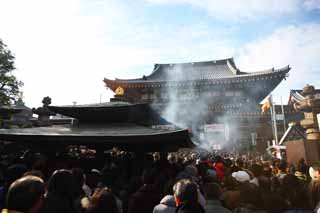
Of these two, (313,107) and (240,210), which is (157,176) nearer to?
(240,210)

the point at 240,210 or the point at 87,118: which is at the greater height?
the point at 87,118

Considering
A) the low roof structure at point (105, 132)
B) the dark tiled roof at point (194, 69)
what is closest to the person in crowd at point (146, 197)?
the low roof structure at point (105, 132)

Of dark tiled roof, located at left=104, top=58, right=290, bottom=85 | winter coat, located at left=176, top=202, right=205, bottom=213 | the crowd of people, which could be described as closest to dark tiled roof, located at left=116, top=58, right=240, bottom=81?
dark tiled roof, located at left=104, top=58, right=290, bottom=85

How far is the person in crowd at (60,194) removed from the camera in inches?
97.7

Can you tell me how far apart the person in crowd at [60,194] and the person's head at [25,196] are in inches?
17.4

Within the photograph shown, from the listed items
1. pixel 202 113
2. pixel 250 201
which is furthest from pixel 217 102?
pixel 250 201

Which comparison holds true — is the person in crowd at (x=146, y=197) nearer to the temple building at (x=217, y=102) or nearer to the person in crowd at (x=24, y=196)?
the person in crowd at (x=24, y=196)

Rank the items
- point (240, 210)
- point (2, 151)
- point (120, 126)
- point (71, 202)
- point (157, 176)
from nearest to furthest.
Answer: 1. point (71, 202)
2. point (240, 210)
3. point (157, 176)
4. point (120, 126)
5. point (2, 151)

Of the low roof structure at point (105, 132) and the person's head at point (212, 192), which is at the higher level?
the low roof structure at point (105, 132)

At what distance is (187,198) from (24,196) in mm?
1674

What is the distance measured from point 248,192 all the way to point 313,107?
234 inches

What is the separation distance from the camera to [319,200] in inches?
132

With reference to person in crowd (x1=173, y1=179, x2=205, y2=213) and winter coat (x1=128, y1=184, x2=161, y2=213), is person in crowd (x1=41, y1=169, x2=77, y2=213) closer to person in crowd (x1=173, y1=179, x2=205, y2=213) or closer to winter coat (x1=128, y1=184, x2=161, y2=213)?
winter coat (x1=128, y1=184, x2=161, y2=213)

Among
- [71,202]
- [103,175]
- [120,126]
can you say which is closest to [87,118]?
[120,126]
